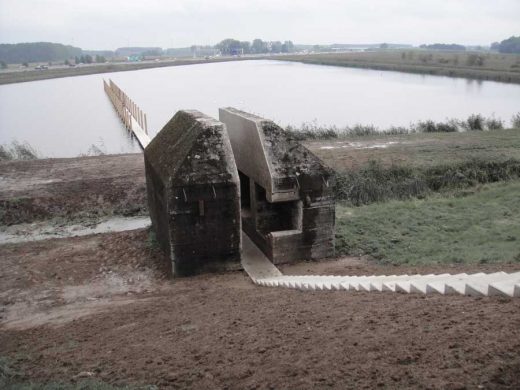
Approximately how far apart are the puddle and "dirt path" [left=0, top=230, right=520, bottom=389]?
3.58 m

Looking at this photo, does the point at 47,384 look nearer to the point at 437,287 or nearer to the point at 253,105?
the point at 437,287

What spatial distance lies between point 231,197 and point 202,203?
0.55 metres

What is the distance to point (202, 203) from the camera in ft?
30.5

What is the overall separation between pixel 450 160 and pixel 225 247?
10.8 metres

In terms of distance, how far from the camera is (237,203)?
9508 mm

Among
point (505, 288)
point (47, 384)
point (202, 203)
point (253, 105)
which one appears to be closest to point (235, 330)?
point (47, 384)

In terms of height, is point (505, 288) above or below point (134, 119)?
above

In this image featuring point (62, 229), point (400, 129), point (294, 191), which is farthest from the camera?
point (400, 129)

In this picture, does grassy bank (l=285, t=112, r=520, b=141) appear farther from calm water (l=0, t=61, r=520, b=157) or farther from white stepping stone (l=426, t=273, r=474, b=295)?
white stepping stone (l=426, t=273, r=474, b=295)

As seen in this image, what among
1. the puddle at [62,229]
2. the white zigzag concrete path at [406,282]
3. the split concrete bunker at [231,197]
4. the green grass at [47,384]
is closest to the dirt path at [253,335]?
the green grass at [47,384]

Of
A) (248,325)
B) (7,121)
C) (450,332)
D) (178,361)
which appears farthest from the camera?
(7,121)

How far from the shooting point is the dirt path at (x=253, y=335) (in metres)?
3.80

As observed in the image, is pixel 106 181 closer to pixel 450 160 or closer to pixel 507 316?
pixel 450 160

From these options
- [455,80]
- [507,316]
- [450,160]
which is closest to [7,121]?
[450,160]
